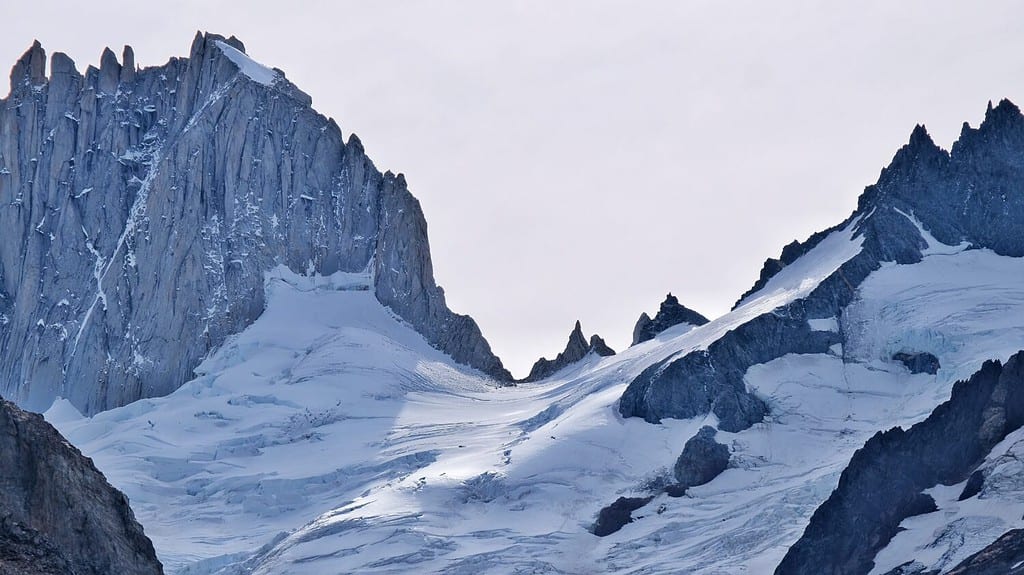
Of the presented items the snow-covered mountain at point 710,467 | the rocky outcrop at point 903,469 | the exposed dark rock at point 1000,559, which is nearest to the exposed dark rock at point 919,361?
Result: the snow-covered mountain at point 710,467

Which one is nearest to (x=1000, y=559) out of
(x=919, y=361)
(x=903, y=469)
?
(x=903, y=469)

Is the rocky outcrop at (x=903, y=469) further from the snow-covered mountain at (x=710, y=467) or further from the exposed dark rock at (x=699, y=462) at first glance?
the exposed dark rock at (x=699, y=462)

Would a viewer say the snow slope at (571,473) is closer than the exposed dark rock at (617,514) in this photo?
Yes

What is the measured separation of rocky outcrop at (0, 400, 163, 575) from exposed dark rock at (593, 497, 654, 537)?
288ft

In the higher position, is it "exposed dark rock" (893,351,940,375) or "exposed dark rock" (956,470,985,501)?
"exposed dark rock" (893,351,940,375)

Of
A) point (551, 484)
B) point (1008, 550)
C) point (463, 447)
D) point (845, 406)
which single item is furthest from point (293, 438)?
point (1008, 550)

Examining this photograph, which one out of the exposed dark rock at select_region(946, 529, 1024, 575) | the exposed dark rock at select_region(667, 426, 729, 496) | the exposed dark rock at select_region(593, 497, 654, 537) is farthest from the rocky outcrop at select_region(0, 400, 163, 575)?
the exposed dark rock at select_region(667, 426, 729, 496)

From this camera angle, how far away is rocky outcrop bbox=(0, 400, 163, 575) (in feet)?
273

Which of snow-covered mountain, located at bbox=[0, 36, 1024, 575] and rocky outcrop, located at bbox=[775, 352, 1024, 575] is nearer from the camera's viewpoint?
rocky outcrop, located at bbox=[775, 352, 1024, 575]

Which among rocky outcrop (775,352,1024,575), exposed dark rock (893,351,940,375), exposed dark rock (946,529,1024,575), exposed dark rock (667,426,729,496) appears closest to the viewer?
exposed dark rock (946,529,1024,575)

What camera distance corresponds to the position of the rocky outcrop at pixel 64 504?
8325 centimetres

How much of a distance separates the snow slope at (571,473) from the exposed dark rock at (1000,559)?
831 inches

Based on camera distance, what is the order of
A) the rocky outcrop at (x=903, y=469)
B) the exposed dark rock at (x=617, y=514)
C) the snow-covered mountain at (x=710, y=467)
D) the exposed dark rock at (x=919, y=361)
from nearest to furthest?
Result: the rocky outcrop at (x=903, y=469)
the snow-covered mountain at (x=710, y=467)
the exposed dark rock at (x=617, y=514)
the exposed dark rock at (x=919, y=361)

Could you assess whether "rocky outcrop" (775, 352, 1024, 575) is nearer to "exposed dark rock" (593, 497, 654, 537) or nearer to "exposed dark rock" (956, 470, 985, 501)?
"exposed dark rock" (956, 470, 985, 501)
